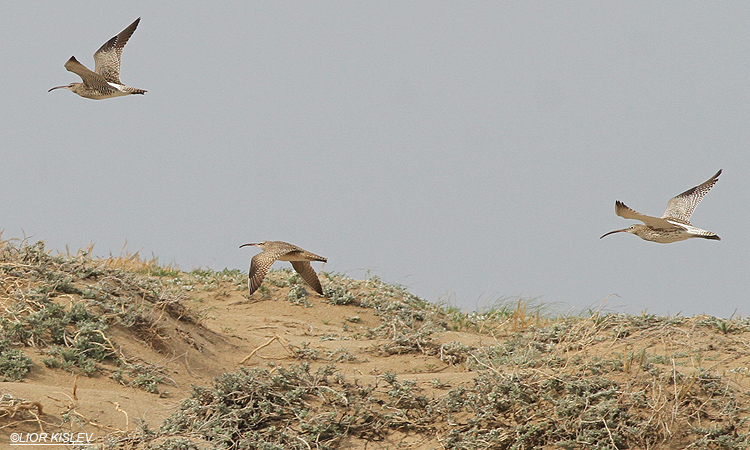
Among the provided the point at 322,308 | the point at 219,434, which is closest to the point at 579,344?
the point at 322,308

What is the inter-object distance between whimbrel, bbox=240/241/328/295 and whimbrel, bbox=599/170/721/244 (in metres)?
3.51

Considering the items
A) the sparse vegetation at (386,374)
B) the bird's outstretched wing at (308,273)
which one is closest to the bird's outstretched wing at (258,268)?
the sparse vegetation at (386,374)

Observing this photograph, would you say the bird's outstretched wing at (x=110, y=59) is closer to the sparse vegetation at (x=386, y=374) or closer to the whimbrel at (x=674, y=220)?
the sparse vegetation at (x=386, y=374)

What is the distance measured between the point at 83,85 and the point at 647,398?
26.4 feet

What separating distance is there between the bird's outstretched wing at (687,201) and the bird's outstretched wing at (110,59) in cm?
728

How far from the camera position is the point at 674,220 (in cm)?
912

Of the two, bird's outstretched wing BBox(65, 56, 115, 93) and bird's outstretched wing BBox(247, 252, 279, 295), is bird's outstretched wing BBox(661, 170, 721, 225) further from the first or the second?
bird's outstretched wing BBox(65, 56, 115, 93)

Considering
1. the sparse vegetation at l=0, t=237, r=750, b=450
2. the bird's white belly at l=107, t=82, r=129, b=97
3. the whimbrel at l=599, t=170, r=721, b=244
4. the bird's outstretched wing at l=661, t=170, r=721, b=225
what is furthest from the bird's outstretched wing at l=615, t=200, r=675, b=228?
the bird's white belly at l=107, t=82, r=129, b=97

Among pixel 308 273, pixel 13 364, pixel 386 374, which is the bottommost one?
pixel 13 364

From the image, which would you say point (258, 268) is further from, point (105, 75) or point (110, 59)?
point (110, 59)

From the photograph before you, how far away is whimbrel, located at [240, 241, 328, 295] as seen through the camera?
28.0 ft

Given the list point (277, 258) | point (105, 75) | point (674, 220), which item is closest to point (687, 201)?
point (674, 220)

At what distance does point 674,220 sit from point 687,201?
89 centimetres

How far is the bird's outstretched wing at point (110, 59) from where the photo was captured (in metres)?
10.2
